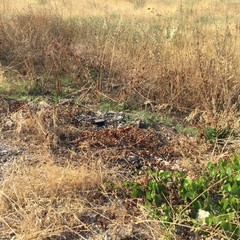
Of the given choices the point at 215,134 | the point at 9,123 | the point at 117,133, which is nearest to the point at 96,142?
the point at 117,133

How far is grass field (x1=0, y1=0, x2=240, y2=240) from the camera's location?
2.88m

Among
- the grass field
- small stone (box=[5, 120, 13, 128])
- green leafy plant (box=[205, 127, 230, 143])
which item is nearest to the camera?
the grass field

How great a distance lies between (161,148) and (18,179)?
1.48m

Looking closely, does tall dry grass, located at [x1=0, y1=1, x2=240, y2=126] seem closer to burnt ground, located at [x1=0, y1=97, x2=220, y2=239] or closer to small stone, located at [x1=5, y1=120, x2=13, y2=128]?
burnt ground, located at [x1=0, y1=97, x2=220, y2=239]

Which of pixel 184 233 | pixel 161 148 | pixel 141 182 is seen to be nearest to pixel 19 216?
pixel 141 182

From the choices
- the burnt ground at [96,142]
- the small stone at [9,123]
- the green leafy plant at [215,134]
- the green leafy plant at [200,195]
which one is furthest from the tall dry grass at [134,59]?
the green leafy plant at [200,195]

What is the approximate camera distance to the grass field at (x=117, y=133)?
2883mm

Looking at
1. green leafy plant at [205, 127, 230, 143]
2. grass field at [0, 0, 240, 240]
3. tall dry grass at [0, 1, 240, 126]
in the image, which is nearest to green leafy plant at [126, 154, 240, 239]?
grass field at [0, 0, 240, 240]

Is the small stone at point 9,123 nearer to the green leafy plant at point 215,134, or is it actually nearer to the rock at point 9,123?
the rock at point 9,123

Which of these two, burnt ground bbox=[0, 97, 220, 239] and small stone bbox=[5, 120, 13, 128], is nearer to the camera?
burnt ground bbox=[0, 97, 220, 239]

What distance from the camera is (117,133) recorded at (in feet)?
13.7

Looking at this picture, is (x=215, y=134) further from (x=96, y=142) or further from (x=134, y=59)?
(x=134, y=59)

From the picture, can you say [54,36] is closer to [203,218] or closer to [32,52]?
[32,52]

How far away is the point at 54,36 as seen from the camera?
7043 mm
